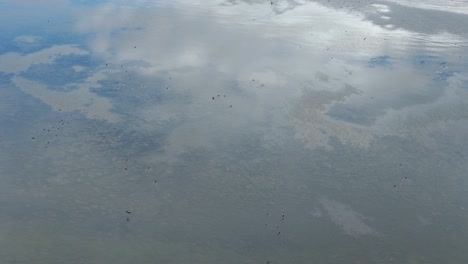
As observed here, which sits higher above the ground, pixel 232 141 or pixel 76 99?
pixel 232 141

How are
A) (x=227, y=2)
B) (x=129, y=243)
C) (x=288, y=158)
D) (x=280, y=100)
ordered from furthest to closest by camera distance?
(x=227, y=2)
(x=280, y=100)
(x=288, y=158)
(x=129, y=243)

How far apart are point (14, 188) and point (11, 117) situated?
10.8ft

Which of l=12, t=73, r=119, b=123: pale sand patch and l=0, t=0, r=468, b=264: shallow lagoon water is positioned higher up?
l=0, t=0, r=468, b=264: shallow lagoon water

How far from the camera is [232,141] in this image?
1219 centimetres

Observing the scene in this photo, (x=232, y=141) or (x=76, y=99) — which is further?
(x=76, y=99)

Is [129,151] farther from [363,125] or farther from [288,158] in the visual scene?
[363,125]

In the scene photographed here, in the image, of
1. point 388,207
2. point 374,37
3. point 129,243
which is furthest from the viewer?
point 374,37

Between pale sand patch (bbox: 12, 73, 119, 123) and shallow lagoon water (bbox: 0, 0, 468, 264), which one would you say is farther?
pale sand patch (bbox: 12, 73, 119, 123)

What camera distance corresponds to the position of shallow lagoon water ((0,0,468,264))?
9258 mm

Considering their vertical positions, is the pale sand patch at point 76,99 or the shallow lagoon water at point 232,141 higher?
the shallow lagoon water at point 232,141

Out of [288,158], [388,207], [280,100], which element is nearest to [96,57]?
[280,100]

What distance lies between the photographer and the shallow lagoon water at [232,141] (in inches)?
364

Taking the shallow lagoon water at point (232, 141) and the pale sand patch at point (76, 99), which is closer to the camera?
the shallow lagoon water at point (232, 141)

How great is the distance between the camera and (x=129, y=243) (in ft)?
29.8
